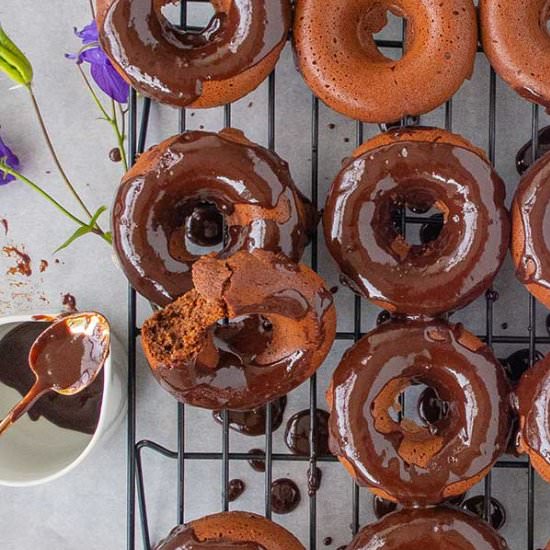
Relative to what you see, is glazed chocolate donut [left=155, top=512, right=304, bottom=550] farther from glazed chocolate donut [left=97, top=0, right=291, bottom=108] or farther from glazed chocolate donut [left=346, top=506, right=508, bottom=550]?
glazed chocolate donut [left=97, top=0, right=291, bottom=108]

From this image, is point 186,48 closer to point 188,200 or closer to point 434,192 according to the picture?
point 188,200

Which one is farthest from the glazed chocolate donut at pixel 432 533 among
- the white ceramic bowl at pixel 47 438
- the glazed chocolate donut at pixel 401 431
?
the white ceramic bowl at pixel 47 438

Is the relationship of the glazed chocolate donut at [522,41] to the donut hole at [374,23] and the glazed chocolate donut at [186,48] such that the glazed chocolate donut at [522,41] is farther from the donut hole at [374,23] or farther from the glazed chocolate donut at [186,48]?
the glazed chocolate donut at [186,48]

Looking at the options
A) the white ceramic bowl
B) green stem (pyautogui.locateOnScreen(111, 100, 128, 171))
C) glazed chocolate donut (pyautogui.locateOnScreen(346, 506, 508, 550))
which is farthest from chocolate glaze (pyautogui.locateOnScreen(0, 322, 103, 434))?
glazed chocolate donut (pyautogui.locateOnScreen(346, 506, 508, 550))

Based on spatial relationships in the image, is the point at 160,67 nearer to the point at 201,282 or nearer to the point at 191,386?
the point at 201,282

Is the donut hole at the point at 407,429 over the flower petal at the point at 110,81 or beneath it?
beneath

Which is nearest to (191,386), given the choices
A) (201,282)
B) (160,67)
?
(201,282)
